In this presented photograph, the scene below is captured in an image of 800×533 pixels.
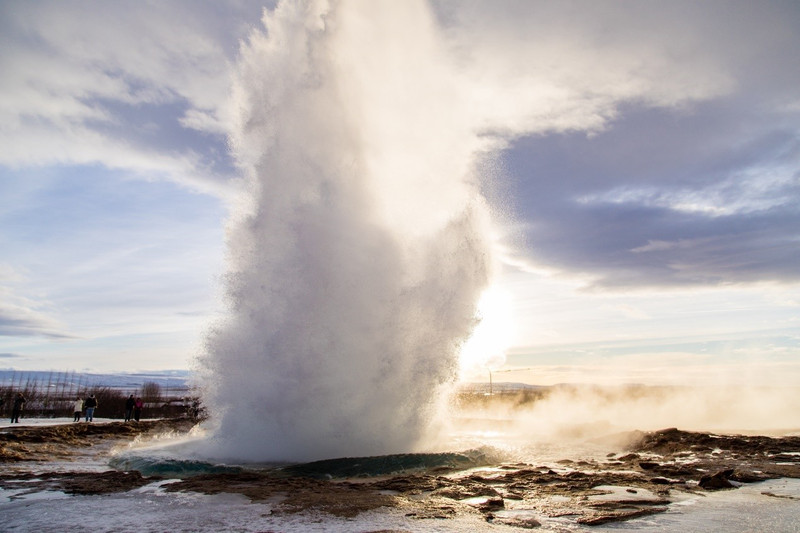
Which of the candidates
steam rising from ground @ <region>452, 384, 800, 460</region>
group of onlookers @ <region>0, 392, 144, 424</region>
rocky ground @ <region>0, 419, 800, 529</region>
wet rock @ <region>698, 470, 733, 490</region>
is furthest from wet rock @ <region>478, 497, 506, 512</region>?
group of onlookers @ <region>0, 392, 144, 424</region>

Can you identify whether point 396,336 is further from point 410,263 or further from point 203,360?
point 203,360

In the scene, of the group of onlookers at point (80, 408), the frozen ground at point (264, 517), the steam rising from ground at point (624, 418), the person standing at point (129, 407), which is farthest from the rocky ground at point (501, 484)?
the person standing at point (129, 407)

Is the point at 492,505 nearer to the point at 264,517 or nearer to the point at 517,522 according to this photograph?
the point at 517,522

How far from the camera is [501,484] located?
985 centimetres

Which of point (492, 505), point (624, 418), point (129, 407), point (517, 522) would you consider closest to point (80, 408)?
point (129, 407)

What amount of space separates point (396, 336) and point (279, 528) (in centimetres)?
759

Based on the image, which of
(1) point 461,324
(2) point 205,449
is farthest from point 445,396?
(2) point 205,449

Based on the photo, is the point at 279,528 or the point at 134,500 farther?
the point at 134,500

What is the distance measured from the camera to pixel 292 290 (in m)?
13.6

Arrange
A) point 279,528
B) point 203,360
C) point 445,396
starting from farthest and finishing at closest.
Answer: point 445,396 → point 203,360 → point 279,528

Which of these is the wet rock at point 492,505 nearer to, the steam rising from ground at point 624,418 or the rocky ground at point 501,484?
the rocky ground at point 501,484

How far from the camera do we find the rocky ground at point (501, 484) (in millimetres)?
7715

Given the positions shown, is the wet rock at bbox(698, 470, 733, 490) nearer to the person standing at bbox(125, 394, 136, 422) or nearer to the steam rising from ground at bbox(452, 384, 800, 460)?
the steam rising from ground at bbox(452, 384, 800, 460)

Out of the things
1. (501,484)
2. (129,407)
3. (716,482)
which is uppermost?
(129,407)
